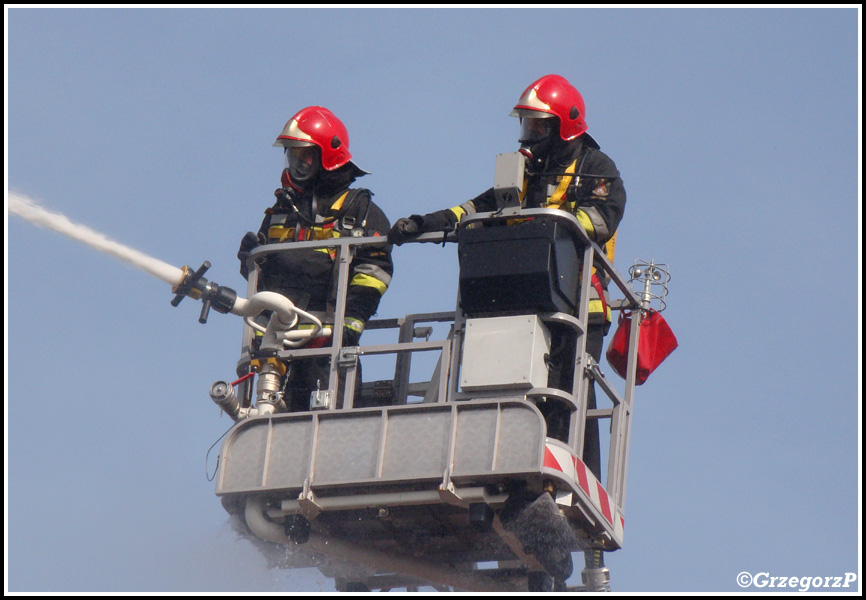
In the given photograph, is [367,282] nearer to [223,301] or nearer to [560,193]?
[223,301]

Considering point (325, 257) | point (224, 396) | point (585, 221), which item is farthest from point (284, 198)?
point (585, 221)

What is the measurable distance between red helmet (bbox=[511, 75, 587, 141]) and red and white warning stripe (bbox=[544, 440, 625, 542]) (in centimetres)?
275

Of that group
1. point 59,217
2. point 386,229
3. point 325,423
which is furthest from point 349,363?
point 59,217

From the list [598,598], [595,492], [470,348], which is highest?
[470,348]

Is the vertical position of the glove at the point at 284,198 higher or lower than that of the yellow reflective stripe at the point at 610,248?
higher

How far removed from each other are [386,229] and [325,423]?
205 centimetres

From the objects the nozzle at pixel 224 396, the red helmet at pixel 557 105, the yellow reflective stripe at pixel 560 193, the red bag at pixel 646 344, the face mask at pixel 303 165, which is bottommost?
the nozzle at pixel 224 396

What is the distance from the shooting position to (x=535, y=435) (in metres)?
11.7

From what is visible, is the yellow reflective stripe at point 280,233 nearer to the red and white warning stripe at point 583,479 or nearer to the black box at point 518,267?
the black box at point 518,267

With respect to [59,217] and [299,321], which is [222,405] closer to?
[299,321]

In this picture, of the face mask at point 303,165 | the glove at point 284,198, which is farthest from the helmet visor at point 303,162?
the glove at point 284,198

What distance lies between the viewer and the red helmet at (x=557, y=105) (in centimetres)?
1345

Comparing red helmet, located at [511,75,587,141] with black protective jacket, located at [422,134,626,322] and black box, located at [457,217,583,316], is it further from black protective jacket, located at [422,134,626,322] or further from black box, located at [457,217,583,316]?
black box, located at [457,217,583,316]

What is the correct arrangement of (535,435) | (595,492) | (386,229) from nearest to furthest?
(535,435), (595,492), (386,229)
